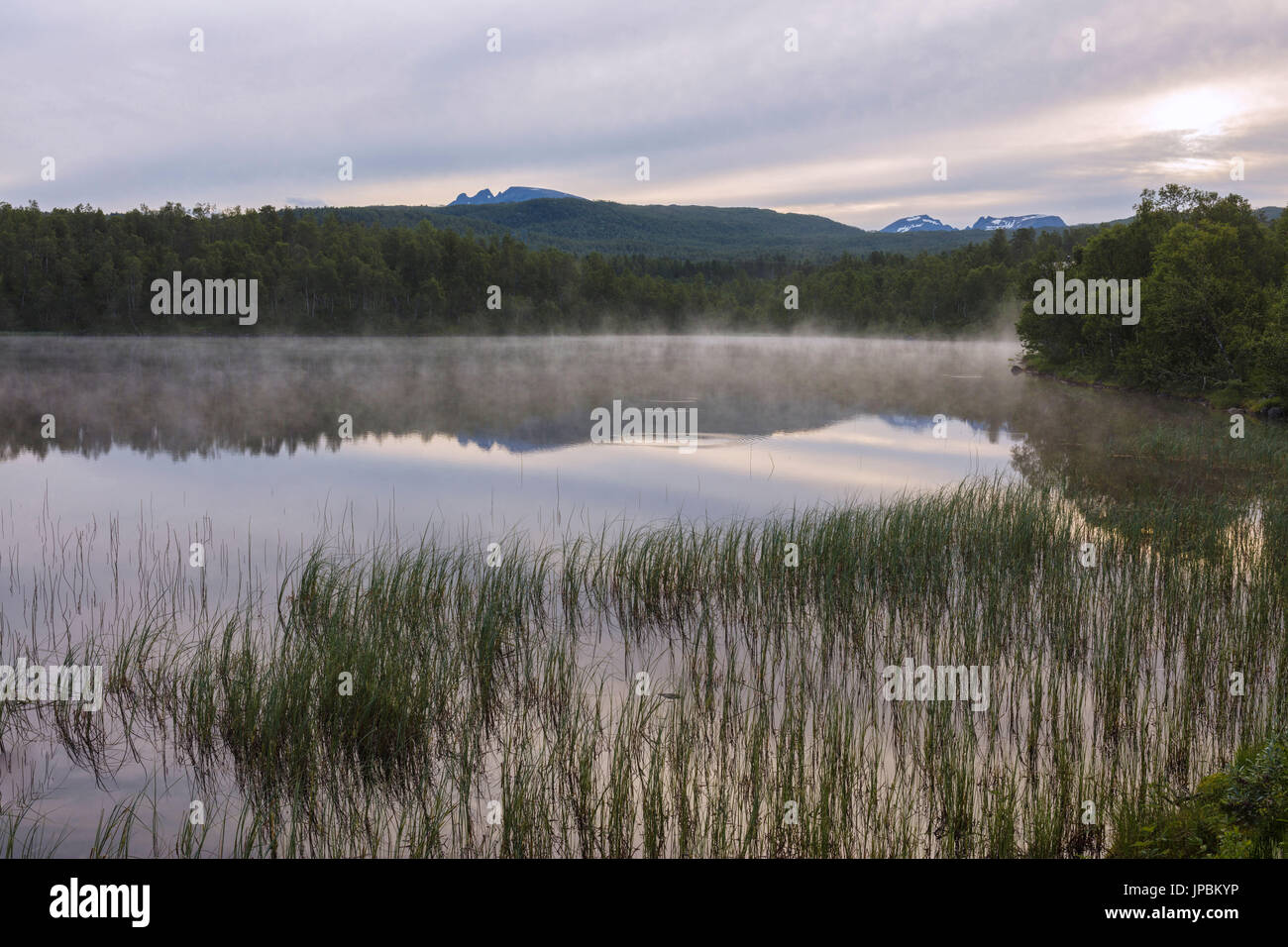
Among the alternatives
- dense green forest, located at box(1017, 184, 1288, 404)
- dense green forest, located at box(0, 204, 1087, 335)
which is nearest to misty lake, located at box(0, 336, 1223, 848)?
dense green forest, located at box(1017, 184, 1288, 404)

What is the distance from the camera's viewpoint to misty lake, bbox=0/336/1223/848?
445 inches

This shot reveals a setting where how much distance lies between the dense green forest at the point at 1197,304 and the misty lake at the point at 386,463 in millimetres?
2353

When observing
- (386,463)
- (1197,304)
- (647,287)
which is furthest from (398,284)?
(386,463)

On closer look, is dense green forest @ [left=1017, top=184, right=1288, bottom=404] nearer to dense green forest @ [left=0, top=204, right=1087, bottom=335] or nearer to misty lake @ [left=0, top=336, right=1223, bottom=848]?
misty lake @ [left=0, top=336, right=1223, bottom=848]

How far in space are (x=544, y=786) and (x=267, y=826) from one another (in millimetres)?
1632

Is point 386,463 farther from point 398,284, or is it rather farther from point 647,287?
point 647,287

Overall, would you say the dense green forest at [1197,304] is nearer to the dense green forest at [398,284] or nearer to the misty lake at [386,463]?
the misty lake at [386,463]

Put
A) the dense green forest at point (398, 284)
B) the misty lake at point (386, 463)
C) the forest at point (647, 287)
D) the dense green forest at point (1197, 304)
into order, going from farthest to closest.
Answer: the dense green forest at point (398, 284) → the forest at point (647, 287) → the dense green forest at point (1197, 304) → the misty lake at point (386, 463)

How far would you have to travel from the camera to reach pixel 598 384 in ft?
142

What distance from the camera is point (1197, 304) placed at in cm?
3541

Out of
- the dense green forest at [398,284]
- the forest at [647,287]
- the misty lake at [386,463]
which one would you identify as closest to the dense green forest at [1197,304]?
the forest at [647,287]

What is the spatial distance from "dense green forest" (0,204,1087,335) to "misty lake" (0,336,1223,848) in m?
52.4

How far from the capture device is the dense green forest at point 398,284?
93750 millimetres

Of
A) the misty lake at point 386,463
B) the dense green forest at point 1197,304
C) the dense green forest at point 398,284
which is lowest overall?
the misty lake at point 386,463
